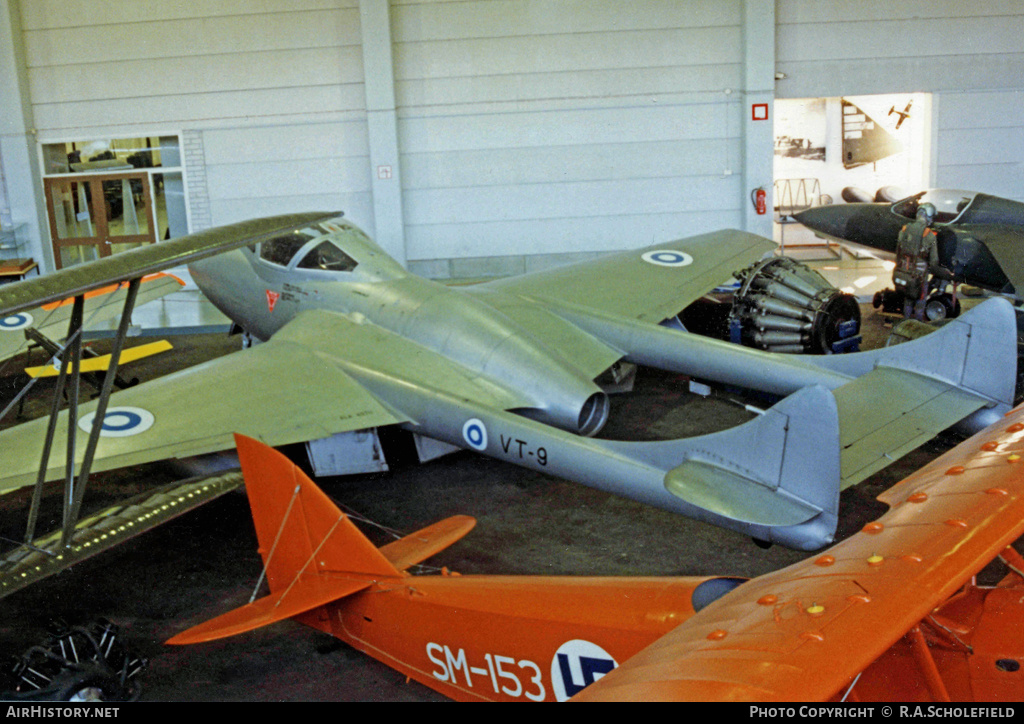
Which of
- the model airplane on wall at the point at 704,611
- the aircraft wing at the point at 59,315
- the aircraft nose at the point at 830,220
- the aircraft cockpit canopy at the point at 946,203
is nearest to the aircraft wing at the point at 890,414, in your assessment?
the model airplane on wall at the point at 704,611

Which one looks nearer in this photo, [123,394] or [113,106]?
[123,394]

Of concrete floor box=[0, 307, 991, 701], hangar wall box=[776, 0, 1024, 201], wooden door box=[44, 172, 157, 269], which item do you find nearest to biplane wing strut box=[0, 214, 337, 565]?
concrete floor box=[0, 307, 991, 701]

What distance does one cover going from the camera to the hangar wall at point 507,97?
1780cm

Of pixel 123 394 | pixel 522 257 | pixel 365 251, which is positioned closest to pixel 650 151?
pixel 522 257

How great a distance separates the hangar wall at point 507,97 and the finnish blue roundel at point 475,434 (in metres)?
10.7

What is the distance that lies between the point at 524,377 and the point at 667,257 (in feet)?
15.0

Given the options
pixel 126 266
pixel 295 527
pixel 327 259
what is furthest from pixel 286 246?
pixel 295 527

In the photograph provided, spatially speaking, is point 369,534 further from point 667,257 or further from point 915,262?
point 915,262

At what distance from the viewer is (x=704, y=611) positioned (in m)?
3.55

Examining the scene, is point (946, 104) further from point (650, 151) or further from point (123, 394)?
point (123, 394)

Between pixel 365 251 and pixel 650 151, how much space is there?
369 inches

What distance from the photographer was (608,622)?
437 centimetres

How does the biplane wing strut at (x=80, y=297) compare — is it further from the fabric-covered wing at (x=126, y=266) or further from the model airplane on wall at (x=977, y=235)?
the model airplane on wall at (x=977, y=235)

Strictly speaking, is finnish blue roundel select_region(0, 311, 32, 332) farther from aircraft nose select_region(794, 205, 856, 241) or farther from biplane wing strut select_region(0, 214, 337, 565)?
aircraft nose select_region(794, 205, 856, 241)
